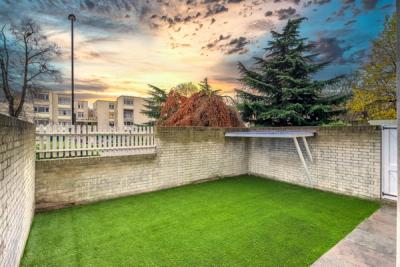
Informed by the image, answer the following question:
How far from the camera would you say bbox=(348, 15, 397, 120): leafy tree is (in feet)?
33.1

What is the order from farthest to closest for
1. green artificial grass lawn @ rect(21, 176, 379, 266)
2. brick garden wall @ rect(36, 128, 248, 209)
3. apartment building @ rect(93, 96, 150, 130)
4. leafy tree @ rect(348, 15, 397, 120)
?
1. apartment building @ rect(93, 96, 150, 130)
2. leafy tree @ rect(348, 15, 397, 120)
3. brick garden wall @ rect(36, 128, 248, 209)
4. green artificial grass lawn @ rect(21, 176, 379, 266)

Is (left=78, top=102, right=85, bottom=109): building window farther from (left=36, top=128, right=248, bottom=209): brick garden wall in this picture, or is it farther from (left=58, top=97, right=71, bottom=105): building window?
(left=36, top=128, right=248, bottom=209): brick garden wall

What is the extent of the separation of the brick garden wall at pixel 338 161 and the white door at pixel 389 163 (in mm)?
95

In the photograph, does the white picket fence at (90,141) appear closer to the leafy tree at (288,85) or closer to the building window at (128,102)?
the leafy tree at (288,85)

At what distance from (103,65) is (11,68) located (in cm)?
577

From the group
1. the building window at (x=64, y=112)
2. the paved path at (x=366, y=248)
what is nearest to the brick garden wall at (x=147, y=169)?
the paved path at (x=366, y=248)

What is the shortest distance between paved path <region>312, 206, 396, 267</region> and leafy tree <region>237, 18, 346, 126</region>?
7.27 metres

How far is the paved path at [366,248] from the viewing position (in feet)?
8.76

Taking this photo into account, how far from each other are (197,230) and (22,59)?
14.3m

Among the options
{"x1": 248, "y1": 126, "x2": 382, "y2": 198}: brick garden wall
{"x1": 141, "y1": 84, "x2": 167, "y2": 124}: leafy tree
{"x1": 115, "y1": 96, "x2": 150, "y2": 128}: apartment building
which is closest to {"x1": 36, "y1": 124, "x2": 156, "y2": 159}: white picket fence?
{"x1": 248, "y1": 126, "x2": 382, "y2": 198}: brick garden wall

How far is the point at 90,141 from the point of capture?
5195 millimetres

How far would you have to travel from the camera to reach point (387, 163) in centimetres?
485

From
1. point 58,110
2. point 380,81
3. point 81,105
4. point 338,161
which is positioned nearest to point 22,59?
point 338,161

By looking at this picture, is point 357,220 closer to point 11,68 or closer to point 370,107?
point 370,107
